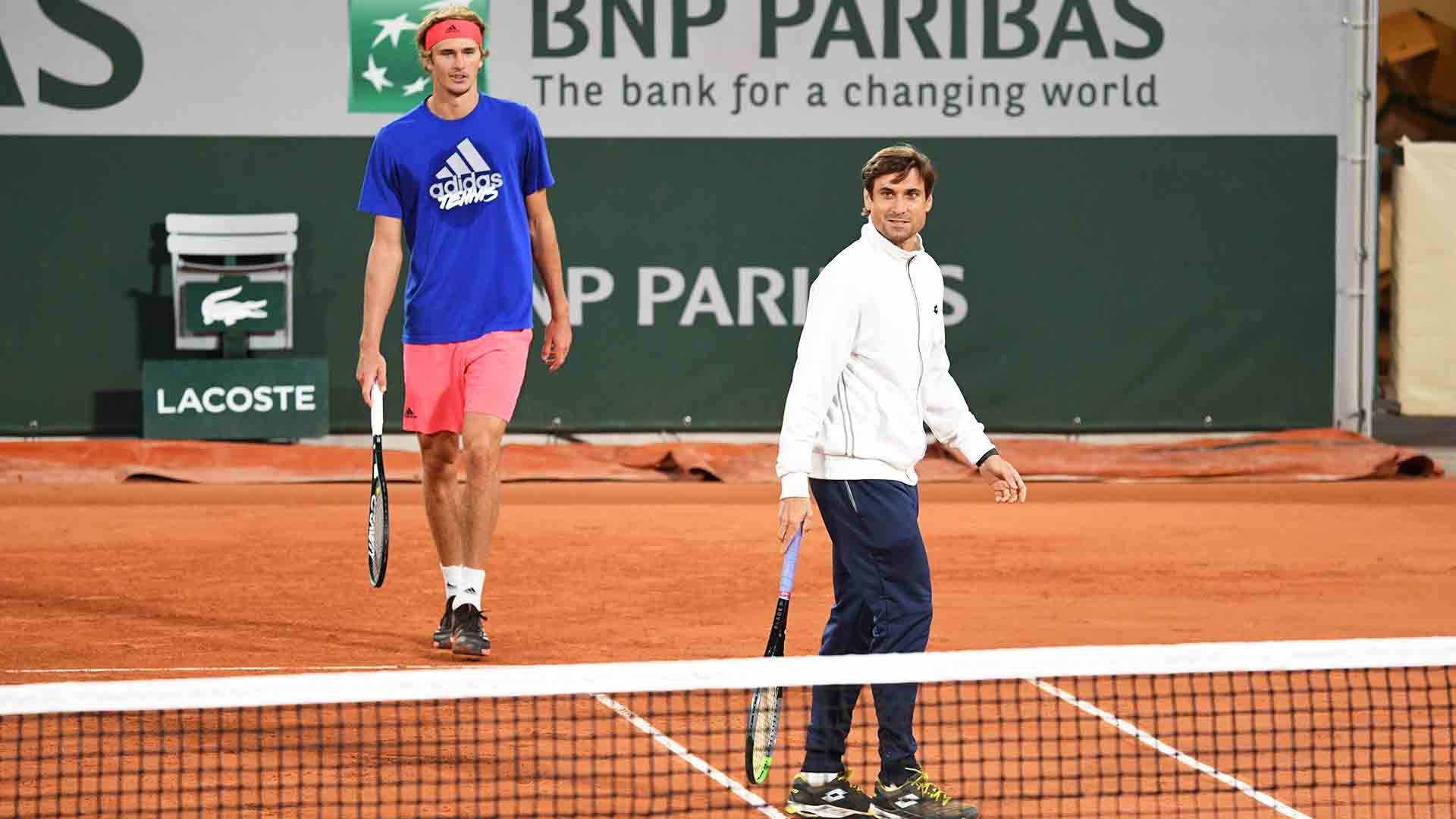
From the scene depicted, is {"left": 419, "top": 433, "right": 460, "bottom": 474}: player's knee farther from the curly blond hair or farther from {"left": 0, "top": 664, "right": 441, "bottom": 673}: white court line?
the curly blond hair

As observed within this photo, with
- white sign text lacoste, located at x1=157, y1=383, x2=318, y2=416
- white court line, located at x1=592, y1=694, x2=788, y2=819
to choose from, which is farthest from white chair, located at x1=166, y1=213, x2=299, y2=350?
white court line, located at x1=592, y1=694, x2=788, y2=819

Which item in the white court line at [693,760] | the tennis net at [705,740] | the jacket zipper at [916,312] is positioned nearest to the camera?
the tennis net at [705,740]

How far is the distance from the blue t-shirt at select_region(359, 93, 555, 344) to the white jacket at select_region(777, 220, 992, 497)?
1.91 meters

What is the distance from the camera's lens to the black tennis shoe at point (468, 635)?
5.64 meters

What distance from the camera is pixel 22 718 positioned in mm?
4840

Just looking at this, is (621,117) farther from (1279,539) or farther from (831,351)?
(831,351)

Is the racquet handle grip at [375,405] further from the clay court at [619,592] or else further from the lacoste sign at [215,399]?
the lacoste sign at [215,399]

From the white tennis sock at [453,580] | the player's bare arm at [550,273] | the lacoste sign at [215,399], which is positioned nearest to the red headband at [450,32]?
the player's bare arm at [550,273]

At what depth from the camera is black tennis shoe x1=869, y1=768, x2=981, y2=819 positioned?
385 centimetres

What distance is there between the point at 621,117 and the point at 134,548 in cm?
453

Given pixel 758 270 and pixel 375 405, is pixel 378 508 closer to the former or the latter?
pixel 375 405

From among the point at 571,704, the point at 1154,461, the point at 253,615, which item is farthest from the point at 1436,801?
the point at 1154,461

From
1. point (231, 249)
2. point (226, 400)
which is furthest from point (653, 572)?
point (231, 249)

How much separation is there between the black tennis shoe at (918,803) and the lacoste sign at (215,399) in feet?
26.6
